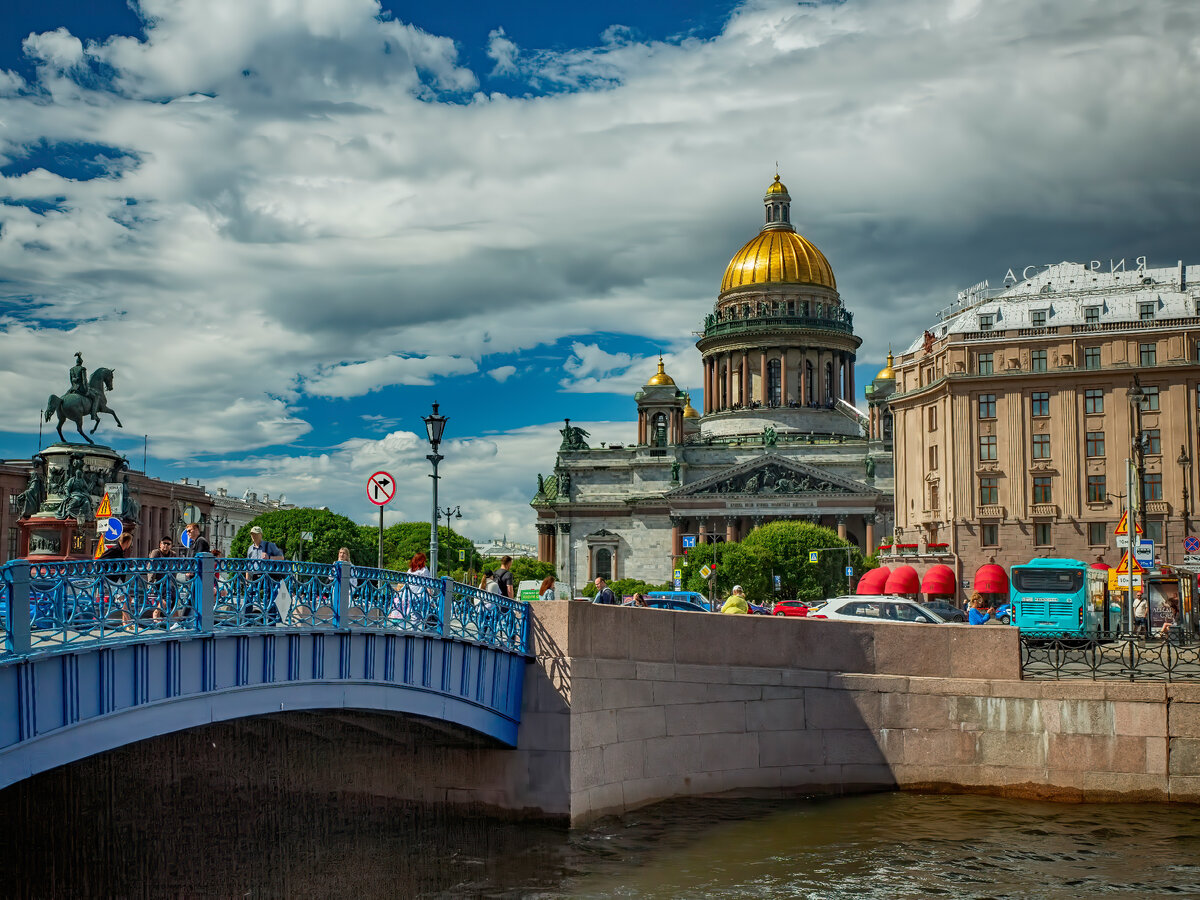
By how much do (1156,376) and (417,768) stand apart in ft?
165

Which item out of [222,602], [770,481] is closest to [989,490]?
[770,481]

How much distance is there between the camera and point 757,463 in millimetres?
111562

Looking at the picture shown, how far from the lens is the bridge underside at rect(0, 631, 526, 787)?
1298 cm

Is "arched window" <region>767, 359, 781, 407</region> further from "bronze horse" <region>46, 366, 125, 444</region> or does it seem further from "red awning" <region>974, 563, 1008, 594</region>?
"bronze horse" <region>46, 366, 125, 444</region>

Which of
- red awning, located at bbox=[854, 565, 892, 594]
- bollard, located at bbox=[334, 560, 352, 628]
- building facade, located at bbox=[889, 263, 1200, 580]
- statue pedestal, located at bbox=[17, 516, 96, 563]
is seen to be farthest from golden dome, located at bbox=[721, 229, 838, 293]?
bollard, located at bbox=[334, 560, 352, 628]

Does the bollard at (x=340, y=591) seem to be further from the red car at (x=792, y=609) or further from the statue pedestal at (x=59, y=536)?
the red car at (x=792, y=609)

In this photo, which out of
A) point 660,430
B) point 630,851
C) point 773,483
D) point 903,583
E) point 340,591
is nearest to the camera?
point 340,591

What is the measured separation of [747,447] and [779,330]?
38.6ft

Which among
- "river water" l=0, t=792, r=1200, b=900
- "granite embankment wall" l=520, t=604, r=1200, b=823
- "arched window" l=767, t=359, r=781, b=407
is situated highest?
"arched window" l=767, t=359, r=781, b=407

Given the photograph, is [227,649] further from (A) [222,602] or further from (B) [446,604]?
(B) [446,604]

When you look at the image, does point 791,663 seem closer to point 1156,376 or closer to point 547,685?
point 547,685

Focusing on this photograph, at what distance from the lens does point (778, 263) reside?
124 metres

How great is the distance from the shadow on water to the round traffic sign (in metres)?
4.85

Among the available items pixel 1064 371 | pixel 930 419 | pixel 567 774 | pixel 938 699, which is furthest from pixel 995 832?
pixel 930 419
